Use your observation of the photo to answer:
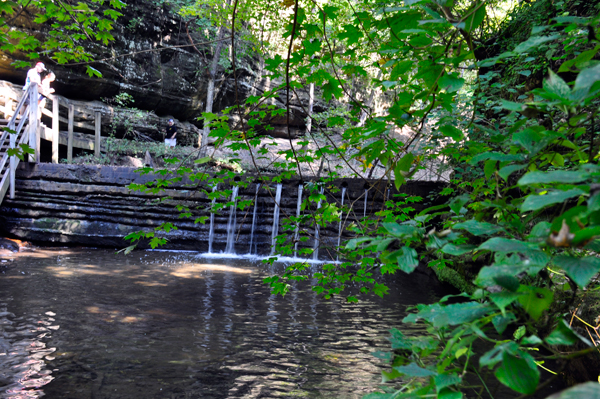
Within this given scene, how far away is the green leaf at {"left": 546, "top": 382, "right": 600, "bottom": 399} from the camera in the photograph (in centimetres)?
50

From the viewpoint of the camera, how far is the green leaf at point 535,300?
0.72 metres

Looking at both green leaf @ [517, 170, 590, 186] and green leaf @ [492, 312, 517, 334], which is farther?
green leaf @ [492, 312, 517, 334]

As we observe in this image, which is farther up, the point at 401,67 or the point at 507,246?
Answer: the point at 401,67

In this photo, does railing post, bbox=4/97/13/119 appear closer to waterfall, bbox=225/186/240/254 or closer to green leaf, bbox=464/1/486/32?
waterfall, bbox=225/186/240/254

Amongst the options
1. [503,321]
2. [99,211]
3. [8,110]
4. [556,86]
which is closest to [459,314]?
[503,321]

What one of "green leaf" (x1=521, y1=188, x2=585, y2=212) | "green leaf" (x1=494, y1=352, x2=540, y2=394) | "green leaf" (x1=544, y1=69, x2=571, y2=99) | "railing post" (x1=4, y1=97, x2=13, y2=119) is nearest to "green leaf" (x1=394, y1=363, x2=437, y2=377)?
"green leaf" (x1=494, y1=352, x2=540, y2=394)

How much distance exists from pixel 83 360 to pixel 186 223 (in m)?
6.93

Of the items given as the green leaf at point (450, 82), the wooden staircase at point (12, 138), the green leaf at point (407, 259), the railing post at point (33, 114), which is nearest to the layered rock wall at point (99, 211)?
the wooden staircase at point (12, 138)

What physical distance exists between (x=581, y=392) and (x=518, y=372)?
0.21m

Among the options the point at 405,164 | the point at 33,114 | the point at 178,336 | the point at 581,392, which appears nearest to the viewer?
the point at 581,392

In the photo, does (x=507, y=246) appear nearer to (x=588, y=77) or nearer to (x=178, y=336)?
(x=588, y=77)

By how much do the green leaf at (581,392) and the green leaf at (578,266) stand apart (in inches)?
7.3

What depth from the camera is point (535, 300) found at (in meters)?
0.74

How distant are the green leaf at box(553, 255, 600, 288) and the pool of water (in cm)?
237
